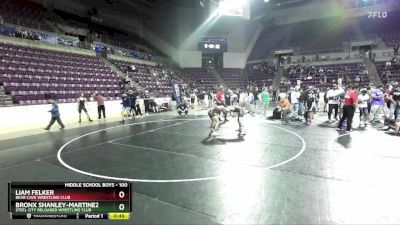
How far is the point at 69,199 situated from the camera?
361 cm

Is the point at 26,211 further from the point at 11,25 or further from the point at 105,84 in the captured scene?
the point at 11,25

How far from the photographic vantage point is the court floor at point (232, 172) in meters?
4.18

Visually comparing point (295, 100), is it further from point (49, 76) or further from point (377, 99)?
point (49, 76)

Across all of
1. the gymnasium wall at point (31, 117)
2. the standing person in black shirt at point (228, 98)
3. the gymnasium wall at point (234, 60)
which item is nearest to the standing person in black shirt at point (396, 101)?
the standing person in black shirt at point (228, 98)

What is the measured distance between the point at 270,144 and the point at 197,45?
108ft

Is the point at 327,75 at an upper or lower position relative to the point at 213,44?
lower

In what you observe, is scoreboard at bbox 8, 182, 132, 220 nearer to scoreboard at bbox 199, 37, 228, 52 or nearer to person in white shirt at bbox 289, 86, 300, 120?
person in white shirt at bbox 289, 86, 300, 120

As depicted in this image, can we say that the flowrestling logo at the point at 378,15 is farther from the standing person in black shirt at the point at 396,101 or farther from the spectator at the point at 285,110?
the spectator at the point at 285,110

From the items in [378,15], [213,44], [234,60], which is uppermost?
[378,15]

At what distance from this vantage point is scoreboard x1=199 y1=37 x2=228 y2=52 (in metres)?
39.2

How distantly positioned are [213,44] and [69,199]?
37728mm

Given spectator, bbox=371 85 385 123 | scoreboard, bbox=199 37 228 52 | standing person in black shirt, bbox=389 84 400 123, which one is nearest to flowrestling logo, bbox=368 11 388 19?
scoreboard, bbox=199 37 228 52

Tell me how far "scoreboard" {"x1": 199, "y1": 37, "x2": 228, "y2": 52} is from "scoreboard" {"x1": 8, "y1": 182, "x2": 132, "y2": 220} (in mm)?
36979

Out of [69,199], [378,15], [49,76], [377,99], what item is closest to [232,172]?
[69,199]
